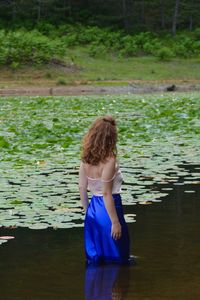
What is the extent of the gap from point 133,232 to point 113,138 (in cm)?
126

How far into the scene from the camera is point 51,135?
1600cm

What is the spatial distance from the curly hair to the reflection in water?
836 millimetres

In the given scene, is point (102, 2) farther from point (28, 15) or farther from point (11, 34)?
point (11, 34)

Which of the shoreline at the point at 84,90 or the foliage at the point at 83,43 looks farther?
the foliage at the point at 83,43

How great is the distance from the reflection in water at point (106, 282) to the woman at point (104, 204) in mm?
123

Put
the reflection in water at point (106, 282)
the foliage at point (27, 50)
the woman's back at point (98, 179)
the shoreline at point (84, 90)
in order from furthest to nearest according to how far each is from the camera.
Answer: the foliage at point (27, 50) < the shoreline at point (84, 90) < the woman's back at point (98, 179) < the reflection in water at point (106, 282)

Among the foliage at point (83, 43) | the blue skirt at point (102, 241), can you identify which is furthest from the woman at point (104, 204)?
the foliage at point (83, 43)

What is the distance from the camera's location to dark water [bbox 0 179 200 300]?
5.75 meters

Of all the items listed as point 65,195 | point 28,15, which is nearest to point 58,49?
point 28,15

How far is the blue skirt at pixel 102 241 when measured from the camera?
21.3 feet

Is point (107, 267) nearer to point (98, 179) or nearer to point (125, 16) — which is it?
point (98, 179)

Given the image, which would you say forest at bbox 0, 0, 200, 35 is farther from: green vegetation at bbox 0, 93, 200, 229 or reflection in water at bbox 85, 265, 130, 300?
reflection in water at bbox 85, 265, 130, 300

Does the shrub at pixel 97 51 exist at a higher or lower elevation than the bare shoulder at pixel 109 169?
lower

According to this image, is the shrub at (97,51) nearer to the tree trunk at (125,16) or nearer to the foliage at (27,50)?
the foliage at (27,50)
